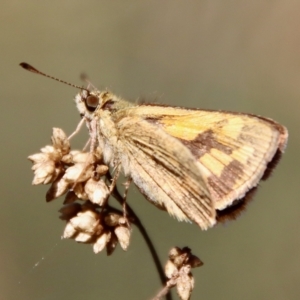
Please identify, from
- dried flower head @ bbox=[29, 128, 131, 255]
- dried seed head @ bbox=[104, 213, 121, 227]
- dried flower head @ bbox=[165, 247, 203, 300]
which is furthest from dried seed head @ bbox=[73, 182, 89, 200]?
dried flower head @ bbox=[165, 247, 203, 300]

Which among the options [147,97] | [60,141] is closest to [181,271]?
[60,141]

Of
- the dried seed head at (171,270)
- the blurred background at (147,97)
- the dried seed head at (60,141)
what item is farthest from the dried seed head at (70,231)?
the blurred background at (147,97)

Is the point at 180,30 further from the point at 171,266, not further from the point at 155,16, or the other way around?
the point at 171,266

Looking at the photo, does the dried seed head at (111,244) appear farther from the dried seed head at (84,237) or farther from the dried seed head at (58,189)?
the dried seed head at (58,189)

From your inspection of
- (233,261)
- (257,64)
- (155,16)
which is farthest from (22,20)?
(233,261)

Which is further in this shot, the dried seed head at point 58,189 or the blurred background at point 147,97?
the blurred background at point 147,97

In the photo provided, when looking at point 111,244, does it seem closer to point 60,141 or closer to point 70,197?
point 70,197
